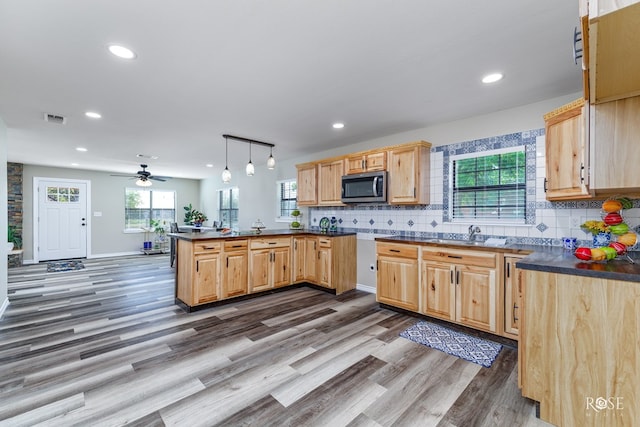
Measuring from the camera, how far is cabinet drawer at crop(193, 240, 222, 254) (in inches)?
146

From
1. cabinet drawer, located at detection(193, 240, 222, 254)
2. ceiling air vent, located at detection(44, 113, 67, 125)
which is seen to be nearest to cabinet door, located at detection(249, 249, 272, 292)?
cabinet drawer, located at detection(193, 240, 222, 254)

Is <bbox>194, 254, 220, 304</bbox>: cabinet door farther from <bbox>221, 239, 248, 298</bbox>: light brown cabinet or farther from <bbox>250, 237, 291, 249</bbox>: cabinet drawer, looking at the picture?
<bbox>250, 237, 291, 249</bbox>: cabinet drawer

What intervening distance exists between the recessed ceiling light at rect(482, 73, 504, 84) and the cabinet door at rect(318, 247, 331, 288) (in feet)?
9.46

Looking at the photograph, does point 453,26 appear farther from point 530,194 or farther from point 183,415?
point 183,415

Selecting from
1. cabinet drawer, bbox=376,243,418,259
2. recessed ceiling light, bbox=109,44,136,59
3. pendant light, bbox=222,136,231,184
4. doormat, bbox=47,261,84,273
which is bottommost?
doormat, bbox=47,261,84,273

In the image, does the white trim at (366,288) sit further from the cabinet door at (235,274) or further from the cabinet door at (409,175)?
the cabinet door at (235,274)

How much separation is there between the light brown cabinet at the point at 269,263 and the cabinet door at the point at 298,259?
0.10 meters

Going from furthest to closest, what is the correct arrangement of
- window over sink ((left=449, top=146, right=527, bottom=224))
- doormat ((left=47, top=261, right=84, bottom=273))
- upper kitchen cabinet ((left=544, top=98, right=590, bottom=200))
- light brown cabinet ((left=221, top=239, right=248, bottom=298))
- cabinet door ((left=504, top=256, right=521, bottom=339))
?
doormat ((left=47, top=261, right=84, bottom=273))
light brown cabinet ((left=221, top=239, right=248, bottom=298))
window over sink ((left=449, top=146, right=527, bottom=224))
cabinet door ((left=504, top=256, right=521, bottom=339))
upper kitchen cabinet ((left=544, top=98, right=590, bottom=200))

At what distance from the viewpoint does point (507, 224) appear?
328 cm

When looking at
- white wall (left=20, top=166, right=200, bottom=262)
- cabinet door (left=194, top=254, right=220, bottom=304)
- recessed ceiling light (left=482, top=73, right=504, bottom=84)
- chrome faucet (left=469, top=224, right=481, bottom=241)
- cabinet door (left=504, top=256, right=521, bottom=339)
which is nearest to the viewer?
recessed ceiling light (left=482, top=73, right=504, bottom=84)

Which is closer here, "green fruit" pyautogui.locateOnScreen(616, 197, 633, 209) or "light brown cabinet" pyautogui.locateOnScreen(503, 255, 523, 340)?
"green fruit" pyautogui.locateOnScreen(616, 197, 633, 209)

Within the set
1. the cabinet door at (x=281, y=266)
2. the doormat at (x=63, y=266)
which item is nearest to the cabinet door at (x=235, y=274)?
the cabinet door at (x=281, y=266)

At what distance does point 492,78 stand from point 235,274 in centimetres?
369

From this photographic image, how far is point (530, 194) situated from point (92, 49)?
13.5ft
